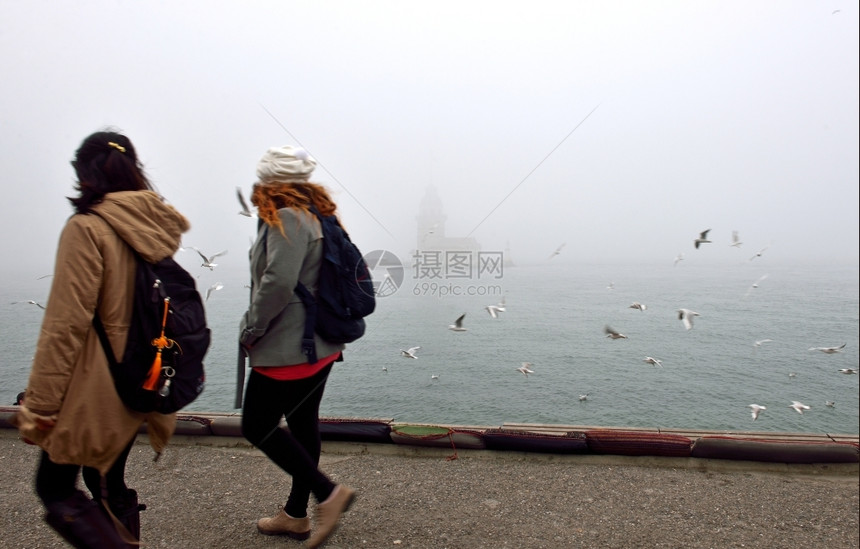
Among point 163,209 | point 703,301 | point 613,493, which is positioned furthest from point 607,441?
point 703,301

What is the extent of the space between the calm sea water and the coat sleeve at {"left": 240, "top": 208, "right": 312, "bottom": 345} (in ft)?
25.9

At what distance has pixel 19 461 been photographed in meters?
3.67

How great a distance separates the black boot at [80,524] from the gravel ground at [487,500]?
2.65 feet

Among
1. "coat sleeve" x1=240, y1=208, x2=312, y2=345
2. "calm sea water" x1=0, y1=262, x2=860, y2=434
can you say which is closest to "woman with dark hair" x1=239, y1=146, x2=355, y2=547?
"coat sleeve" x1=240, y1=208, x2=312, y2=345

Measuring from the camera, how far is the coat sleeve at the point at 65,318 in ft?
5.78

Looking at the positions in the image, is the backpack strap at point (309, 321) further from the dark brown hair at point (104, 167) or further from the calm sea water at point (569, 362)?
the calm sea water at point (569, 362)

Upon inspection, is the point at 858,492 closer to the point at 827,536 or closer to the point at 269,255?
the point at 827,536

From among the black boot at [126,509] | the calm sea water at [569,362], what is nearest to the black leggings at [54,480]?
the black boot at [126,509]

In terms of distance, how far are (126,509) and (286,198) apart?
1.38 metres

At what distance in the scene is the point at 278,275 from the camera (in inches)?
87.4

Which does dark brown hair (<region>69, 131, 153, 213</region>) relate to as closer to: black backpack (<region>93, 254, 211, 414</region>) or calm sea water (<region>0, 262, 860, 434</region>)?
black backpack (<region>93, 254, 211, 414</region>)

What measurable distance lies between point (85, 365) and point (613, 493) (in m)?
2.78

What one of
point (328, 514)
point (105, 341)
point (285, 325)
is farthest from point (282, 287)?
point (328, 514)

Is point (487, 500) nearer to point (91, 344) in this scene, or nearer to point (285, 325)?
point (285, 325)
